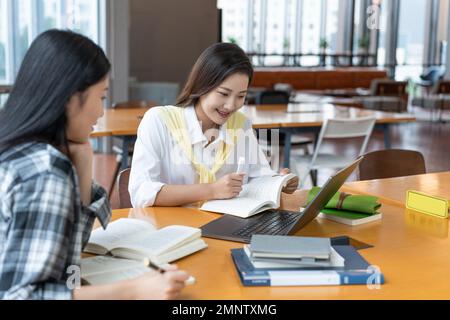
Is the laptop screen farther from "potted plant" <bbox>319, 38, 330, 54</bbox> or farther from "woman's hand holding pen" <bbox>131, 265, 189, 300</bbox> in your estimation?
"potted plant" <bbox>319, 38, 330, 54</bbox>

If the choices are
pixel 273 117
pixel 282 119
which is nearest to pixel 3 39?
pixel 273 117

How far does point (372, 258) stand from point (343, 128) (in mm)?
3195

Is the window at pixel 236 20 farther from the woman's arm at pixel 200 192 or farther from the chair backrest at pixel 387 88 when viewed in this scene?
the woman's arm at pixel 200 192

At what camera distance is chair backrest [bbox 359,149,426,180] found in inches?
131

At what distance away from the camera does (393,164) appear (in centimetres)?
335

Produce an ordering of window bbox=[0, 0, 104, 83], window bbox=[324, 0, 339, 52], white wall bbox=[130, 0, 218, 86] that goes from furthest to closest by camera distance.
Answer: window bbox=[324, 0, 339, 52] → white wall bbox=[130, 0, 218, 86] → window bbox=[0, 0, 104, 83]

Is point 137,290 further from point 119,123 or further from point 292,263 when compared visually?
point 119,123

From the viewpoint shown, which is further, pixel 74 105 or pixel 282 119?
pixel 282 119

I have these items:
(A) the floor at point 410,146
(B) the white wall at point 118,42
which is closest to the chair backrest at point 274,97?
(A) the floor at point 410,146

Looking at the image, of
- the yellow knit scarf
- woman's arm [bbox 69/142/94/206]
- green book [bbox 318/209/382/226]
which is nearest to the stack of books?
woman's arm [bbox 69/142/94/206]

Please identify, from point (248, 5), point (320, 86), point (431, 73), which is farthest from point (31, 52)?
point (431, 73)

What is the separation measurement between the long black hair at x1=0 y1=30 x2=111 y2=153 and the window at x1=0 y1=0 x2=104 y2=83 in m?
5.58

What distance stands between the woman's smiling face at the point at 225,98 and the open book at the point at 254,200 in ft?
0.98
